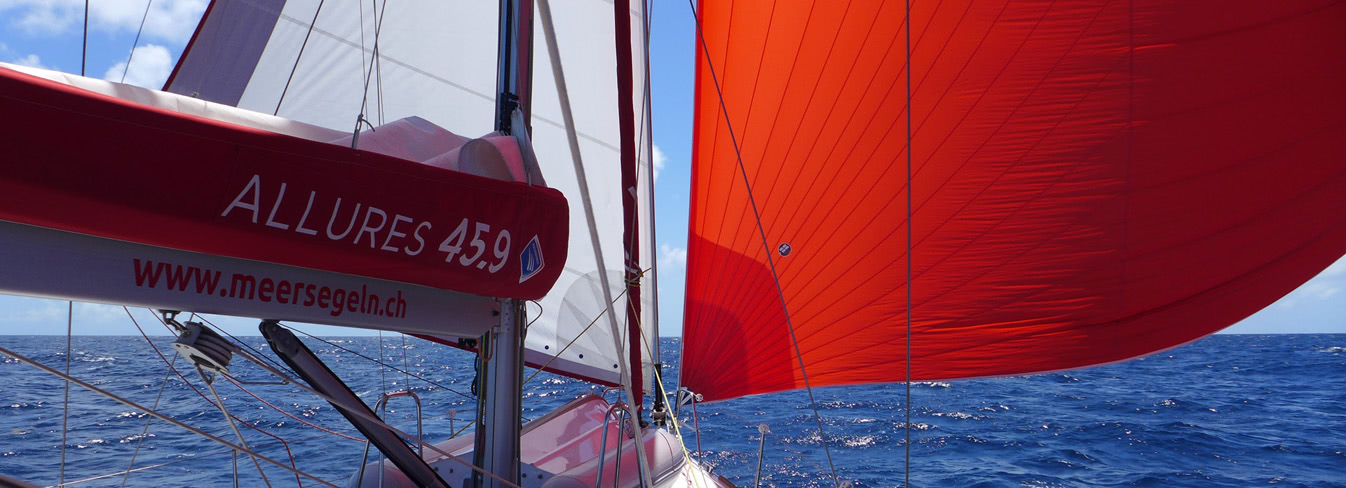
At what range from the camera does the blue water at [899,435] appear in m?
6.97

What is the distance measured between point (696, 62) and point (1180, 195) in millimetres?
2113

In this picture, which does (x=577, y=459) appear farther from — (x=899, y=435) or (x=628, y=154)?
(x=899, y=435)

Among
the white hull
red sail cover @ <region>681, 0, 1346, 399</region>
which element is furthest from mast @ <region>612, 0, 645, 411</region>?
red sail cover @ <region>681, 0, 1346, 399</region>

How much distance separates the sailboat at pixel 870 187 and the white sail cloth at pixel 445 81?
0.06 ft

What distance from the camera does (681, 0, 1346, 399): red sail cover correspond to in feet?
9.34

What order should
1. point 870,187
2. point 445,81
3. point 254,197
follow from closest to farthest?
point 254,197
point 870,187
point 445,81

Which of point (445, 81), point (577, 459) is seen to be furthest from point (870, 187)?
point (445, 81)

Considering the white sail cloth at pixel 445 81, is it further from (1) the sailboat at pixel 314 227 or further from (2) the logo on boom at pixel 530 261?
(2) the logo on boom at pixel 530 261

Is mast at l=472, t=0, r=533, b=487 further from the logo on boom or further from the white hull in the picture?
the white hull

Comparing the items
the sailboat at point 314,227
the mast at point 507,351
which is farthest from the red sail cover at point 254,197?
the mast at point 507,351

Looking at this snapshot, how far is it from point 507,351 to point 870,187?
1714mm

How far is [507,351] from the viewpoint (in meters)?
2.16

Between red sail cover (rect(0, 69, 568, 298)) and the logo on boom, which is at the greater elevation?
red sail cover (rect(0, 69, 568, 298))

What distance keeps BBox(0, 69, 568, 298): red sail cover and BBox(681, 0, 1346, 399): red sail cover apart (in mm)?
1817
